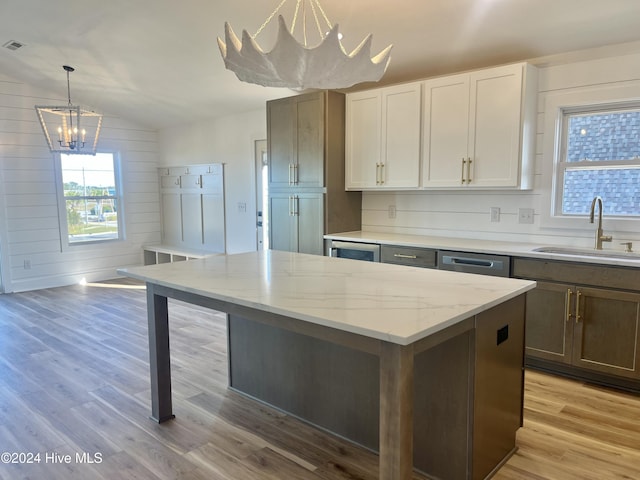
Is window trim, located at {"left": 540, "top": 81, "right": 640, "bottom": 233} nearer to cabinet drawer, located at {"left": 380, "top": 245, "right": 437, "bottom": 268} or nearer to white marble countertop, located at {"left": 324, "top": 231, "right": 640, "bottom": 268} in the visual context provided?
white marble countertop, located at {"left": 324, "top": 231, "right": 640, "bottom": 268}

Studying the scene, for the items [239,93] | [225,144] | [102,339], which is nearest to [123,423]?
[102,339]

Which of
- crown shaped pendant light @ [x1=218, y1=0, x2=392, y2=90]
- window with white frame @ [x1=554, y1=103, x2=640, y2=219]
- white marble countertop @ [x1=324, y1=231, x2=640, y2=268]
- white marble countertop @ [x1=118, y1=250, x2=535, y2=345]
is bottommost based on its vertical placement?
white marble countertop @ [x1=118, y1=250, x2=535, y2=345]

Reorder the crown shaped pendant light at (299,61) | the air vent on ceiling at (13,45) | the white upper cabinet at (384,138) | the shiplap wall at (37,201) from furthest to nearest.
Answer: the shiplap wall at (37,201) → the air vent on ceiling at (13,45) → the white upper cabinet at (384,138) → the crown shaped pendant light at (299,61)

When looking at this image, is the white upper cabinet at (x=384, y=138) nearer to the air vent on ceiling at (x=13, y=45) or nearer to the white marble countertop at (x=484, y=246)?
the white marble countertop at (x=484, y=246)

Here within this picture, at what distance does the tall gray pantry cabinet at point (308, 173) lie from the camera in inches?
169

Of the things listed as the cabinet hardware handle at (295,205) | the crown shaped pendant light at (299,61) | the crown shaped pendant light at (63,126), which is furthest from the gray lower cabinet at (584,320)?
the crown shaped pendant light at (63,126)

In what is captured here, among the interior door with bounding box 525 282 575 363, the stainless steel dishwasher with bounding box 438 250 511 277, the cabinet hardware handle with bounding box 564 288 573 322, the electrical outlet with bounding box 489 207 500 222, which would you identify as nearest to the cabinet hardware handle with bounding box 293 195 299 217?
the stainless steel dishwasher with bounding box 438 250 511 277

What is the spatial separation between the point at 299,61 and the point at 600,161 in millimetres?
2558

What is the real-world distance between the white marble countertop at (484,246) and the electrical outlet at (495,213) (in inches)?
8.0

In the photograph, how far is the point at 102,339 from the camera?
13.4 ft

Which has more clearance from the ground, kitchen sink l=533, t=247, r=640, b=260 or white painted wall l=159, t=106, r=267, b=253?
white painted wall l=159, t=106, r=267, b=253

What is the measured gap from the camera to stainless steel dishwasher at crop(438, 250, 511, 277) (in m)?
3.23

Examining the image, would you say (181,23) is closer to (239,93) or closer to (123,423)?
(239,93)

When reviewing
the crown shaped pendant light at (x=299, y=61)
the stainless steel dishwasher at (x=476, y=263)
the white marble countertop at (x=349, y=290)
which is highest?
the crown shaped pendant light at (x=299, y=61)
